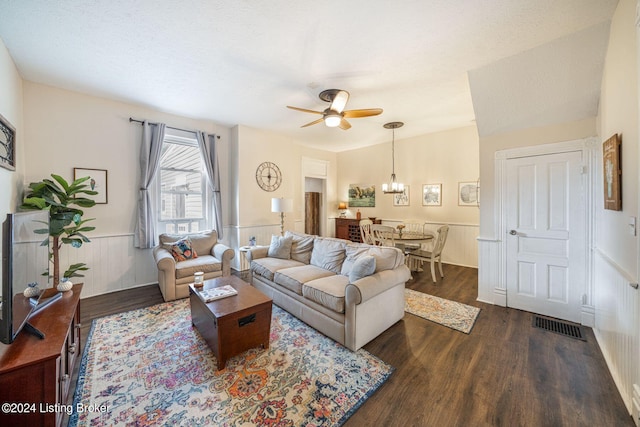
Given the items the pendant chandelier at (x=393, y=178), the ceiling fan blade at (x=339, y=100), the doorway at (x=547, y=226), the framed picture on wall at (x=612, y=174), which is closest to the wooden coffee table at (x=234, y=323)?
the ceiling fan blade at (x=339, y=100)

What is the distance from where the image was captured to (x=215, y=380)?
6.07ft

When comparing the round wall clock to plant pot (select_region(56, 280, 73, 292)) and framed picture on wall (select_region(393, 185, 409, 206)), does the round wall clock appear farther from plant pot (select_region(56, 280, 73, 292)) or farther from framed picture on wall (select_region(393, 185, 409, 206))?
plant pot (select_region(56, 280, 73, 292))

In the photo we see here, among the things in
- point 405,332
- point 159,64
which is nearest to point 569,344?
point 405,332

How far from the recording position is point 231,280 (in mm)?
2781

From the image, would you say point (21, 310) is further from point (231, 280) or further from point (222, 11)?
point (222, 11)

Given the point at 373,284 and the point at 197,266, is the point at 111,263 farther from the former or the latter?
the point at 373,284

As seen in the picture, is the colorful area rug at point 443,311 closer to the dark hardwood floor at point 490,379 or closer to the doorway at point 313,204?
the dark hardwood floor at point 490,379

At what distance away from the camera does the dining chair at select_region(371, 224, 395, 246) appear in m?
4.21

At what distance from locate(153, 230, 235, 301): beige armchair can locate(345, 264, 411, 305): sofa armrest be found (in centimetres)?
239

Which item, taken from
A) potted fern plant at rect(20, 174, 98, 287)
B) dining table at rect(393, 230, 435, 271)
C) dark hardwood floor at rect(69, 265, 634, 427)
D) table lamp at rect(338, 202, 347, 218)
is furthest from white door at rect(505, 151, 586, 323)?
potted fern plant at rect(20, 174, 98, 287)

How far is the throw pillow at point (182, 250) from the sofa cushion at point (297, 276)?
1664 mm

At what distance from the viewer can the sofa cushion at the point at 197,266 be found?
3385mm

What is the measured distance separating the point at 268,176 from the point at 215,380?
4.03m

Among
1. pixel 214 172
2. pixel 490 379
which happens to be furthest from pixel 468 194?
pixel 214 172
